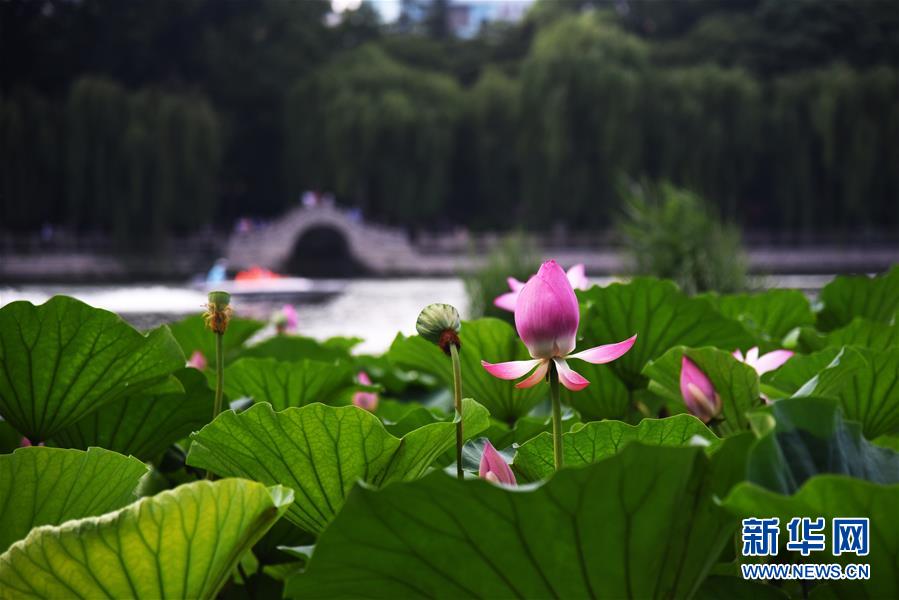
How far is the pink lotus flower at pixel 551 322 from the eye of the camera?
1.96 feet

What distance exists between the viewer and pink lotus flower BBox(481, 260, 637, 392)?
1.96 ft

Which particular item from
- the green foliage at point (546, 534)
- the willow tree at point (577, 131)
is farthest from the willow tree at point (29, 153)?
the green foliage at point (546, 534)

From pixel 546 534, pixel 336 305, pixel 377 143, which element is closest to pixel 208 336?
pixel 546 534

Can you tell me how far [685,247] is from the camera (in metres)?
4.39

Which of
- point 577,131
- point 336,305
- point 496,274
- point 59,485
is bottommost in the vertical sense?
point 336,305

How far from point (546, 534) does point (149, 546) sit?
205mm

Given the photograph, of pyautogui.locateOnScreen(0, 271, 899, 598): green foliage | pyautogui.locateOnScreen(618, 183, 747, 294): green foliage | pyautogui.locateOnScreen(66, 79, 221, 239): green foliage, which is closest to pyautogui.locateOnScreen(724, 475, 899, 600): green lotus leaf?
pyautogui.locateOnScreen(0, 271, 899, 598): green foliage

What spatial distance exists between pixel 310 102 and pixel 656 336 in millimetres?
23374

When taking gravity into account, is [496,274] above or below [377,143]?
below

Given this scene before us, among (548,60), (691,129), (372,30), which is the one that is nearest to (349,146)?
(548,60)

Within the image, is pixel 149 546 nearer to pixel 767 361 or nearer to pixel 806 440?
pixel 806 440

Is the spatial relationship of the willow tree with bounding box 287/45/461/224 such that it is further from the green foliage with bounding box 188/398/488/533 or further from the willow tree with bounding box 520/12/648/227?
the green foliage with bounding box 188/398/488/533

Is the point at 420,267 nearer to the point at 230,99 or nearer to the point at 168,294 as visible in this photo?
the point at 230,99

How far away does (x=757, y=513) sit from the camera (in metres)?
0.48
